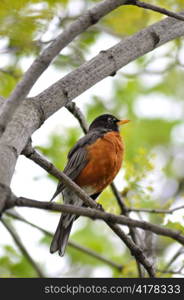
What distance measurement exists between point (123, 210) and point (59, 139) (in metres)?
2.95

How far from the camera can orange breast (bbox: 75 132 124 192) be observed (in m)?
5.68

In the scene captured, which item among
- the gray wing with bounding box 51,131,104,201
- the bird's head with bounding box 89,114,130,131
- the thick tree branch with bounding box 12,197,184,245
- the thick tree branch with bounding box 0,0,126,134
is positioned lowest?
the thick tree branch with bounding box 12,197,184,245

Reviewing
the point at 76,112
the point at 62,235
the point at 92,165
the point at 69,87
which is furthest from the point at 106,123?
the point at 69,87

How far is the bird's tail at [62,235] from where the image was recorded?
16.7 feet

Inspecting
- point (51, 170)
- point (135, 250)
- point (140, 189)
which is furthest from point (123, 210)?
point (51, 170)

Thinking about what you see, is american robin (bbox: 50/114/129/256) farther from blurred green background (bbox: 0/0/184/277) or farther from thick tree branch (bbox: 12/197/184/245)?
thick tree branch (bbox: 12/197/184/245)

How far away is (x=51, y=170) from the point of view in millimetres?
3082

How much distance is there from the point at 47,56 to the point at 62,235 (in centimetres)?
316

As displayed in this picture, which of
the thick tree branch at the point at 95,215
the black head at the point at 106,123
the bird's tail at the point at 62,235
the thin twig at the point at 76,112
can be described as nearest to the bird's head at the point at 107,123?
the black head at the point at 106,123

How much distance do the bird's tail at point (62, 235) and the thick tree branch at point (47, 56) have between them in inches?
119

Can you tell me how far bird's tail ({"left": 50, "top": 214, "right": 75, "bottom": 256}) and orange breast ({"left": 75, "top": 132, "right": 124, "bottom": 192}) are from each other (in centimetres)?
47

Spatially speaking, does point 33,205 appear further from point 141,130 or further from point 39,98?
point 141,130

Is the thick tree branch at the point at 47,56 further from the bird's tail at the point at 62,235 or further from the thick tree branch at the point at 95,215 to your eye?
the bird's tail at the point at 62,235

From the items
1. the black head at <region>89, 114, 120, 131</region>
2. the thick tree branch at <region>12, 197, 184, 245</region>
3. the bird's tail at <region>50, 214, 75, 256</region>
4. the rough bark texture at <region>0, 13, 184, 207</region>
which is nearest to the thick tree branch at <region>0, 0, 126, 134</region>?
the rough bark texture at <region>0, 13, 184, 207</region>
